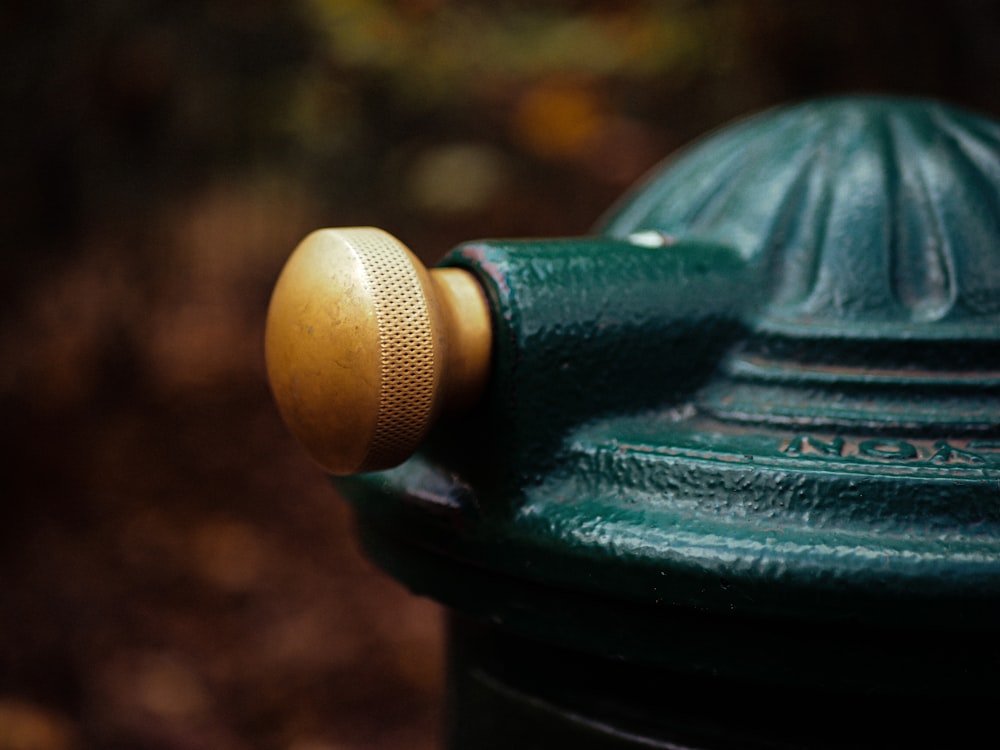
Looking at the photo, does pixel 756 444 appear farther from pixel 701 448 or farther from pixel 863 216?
pixel 863 216

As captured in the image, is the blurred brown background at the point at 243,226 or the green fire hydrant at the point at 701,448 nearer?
the green fire hydrant at the point at 701,448

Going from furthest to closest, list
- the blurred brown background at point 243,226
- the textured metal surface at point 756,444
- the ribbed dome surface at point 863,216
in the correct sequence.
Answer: the blurred brown background at point 243,226 → the ribbed dome surface at point 863,216 → the textured metal surface at point 756,444

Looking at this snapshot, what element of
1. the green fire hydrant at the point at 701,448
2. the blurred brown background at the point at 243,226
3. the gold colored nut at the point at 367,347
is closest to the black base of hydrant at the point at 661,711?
the green fire hydrant at the point at 701,448

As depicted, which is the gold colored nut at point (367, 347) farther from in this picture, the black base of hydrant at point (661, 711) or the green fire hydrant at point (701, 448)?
the black base of hydrant at point (661, 711)

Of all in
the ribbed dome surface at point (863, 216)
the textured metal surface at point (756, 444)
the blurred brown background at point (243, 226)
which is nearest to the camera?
the textured metal surface at point (756, 444)

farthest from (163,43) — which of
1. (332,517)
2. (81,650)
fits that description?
(81,650)

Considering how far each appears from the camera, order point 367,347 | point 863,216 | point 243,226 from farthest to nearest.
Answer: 1. point 243,226
2. point 863,216
3. point 367,347

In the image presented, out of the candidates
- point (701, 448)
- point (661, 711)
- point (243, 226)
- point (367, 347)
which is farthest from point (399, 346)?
point (243, 226)
